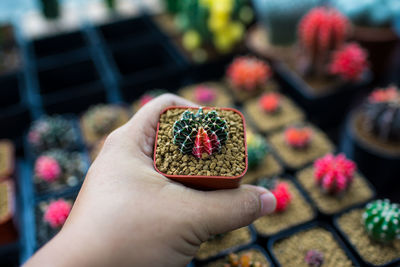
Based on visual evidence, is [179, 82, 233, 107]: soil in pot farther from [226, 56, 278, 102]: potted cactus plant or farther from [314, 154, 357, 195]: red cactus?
[314, 154, 357, 195]: red cactus

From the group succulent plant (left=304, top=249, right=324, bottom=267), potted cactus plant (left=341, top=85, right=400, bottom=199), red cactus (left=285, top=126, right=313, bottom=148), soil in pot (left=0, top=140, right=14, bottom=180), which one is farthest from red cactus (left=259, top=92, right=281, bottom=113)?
soil in pot (left=0, top=140, right=14, bottom=180)

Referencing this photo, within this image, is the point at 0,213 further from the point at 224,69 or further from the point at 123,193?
the point at 224,69

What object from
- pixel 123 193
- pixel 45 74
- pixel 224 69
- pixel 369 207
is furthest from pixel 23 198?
pixel 369 207

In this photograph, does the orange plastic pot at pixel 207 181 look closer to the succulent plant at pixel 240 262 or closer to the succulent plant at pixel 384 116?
the succulent plant at pixel 240 262

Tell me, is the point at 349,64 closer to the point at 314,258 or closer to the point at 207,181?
the point at 314,258

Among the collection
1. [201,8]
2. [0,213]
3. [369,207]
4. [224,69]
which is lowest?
[0,213]

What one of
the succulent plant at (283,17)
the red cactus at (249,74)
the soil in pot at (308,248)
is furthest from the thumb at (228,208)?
the succulent plant at (283,17)

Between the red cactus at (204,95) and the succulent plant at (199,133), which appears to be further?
the red cactus at (204,95)

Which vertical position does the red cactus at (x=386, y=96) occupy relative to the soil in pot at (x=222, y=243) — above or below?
above
